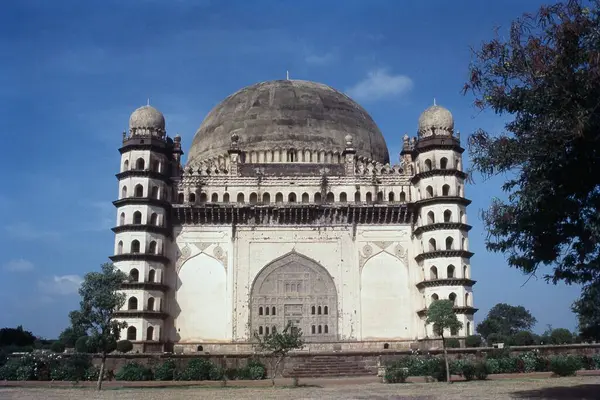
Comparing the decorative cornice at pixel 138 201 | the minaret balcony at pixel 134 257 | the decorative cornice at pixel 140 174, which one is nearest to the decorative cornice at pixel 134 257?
the minaret balcony at pixel 134 257

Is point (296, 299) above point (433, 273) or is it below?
below

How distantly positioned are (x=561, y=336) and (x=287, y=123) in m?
22.2

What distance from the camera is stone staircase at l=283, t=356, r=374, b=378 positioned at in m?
28.0

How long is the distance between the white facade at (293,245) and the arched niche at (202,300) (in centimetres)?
5

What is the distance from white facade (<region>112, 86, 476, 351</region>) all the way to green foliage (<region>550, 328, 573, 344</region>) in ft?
43.3

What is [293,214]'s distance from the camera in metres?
34.5

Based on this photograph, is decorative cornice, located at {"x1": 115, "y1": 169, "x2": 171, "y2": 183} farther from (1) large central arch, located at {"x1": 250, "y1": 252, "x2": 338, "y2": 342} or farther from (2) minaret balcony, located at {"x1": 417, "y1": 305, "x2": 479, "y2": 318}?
(2) minaret balcony, located at {"x1": 417, "y1": 305, "x2": 479, "y2": 318}

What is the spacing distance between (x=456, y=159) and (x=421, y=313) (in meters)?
8.18

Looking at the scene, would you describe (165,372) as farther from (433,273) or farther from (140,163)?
(433,273)

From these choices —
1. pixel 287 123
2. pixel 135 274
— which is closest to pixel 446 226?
pixel 287 123

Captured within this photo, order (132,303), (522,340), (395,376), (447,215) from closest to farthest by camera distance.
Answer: (395,376) → (132,303) → (447,215) → (522,340)

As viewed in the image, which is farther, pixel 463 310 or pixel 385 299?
pixel 385 299

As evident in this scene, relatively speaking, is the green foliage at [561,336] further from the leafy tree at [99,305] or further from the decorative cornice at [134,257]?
the leafy tree at [99,305]

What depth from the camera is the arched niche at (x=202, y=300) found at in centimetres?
3309
